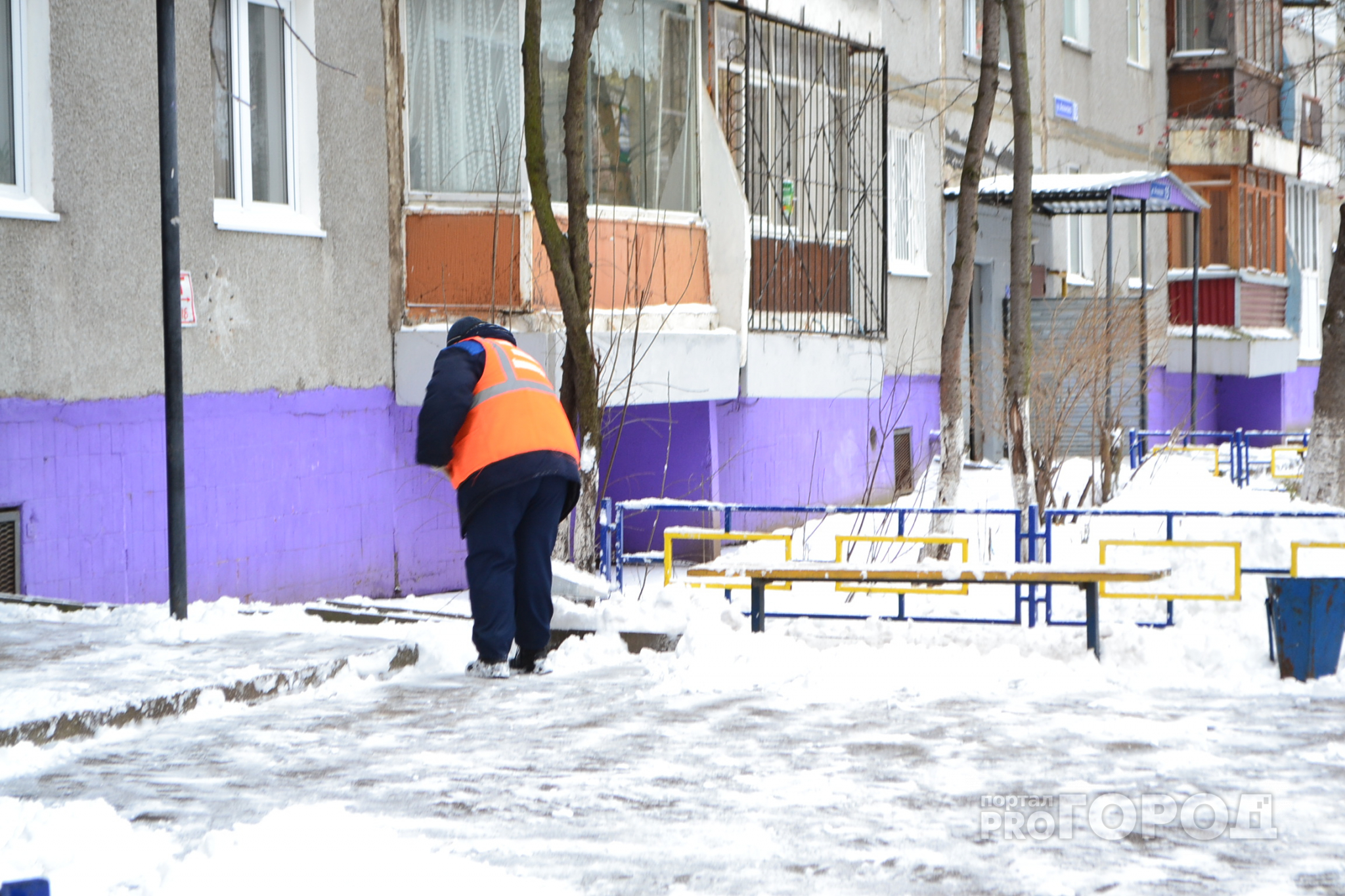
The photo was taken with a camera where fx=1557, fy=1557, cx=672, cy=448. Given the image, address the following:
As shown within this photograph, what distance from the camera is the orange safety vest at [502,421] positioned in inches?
269

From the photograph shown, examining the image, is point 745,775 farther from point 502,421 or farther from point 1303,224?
point 1303,224

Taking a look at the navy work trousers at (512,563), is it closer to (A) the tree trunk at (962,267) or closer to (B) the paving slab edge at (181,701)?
(B) the paving slab edge at (181,701)

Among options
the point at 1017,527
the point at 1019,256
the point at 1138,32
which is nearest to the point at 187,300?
the point at 1017,527

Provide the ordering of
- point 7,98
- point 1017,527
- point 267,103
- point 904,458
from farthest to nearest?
point 904,458 → point 267,103 → point 1017,527 → point 7,98

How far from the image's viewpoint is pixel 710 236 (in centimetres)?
1305

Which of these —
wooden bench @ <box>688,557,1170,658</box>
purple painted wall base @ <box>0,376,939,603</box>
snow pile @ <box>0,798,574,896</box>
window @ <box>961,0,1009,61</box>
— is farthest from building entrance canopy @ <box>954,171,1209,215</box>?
snow pile @ <box>0,798,574,896</box>

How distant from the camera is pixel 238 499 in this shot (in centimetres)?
998

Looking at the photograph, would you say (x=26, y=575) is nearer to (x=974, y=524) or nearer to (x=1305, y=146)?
(x=974, y=524)

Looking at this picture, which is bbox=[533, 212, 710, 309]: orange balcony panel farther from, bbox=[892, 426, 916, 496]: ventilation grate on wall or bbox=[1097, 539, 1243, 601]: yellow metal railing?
bbox=[892, 426, 916, 496]: ventilation grate on wall

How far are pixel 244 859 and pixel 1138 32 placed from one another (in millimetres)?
23390

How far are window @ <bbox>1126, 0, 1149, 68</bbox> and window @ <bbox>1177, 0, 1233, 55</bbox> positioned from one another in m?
1.04

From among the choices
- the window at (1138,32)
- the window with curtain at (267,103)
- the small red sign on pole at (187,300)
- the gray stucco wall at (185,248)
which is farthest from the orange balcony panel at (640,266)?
the window at (1138,32)

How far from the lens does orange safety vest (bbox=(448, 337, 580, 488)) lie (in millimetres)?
6820

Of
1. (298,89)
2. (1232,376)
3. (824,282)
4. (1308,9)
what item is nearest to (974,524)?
(824,282)
